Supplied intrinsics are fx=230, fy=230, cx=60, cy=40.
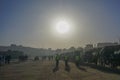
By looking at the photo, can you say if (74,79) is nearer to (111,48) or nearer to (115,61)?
(115,61)

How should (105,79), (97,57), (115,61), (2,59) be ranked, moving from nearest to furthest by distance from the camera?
1. (105,79)
2. (115,61)
3. (97,57)
4. (2,59)

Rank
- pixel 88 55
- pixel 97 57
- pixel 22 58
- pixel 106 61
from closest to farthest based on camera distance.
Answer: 1. pixel 106 61
2. pixel 97 57
3. pixel 88 55
4. pixel 22 58

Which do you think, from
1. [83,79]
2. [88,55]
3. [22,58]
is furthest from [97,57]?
[22,58]

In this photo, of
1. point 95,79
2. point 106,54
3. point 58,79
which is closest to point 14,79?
point 58,79

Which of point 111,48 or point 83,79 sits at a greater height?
point 111,48

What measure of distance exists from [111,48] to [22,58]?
43741 millimetres

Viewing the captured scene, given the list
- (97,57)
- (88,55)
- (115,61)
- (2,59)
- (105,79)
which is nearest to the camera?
(105,79)

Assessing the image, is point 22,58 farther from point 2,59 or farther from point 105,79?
point 105,79

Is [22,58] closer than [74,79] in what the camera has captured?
No

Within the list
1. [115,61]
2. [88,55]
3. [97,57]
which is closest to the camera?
[115,61]

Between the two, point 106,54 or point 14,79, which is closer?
point 14,79

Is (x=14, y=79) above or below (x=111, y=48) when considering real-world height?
below

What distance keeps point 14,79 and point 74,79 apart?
5462 mm

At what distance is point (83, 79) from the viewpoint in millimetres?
19375
